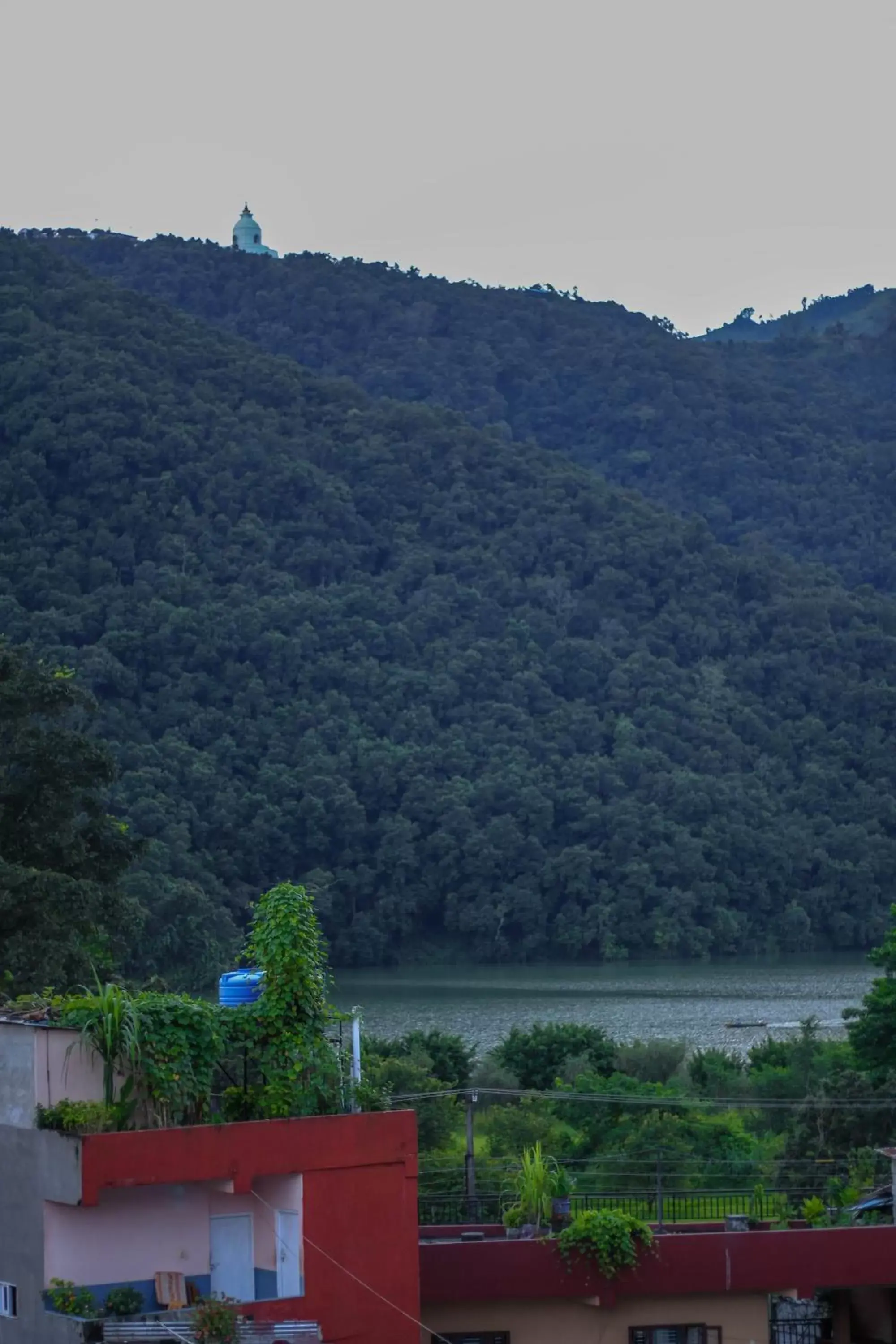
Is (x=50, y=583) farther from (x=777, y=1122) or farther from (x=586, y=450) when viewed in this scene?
(x=777, y=1122)

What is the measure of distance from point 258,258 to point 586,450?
3351cm

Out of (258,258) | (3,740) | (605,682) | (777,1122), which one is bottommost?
(777,1122)

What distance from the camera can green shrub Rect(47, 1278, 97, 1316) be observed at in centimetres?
1259

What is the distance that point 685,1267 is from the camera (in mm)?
14430

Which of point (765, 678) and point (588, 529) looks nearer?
point (765, 678)

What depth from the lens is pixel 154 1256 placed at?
12992 mm

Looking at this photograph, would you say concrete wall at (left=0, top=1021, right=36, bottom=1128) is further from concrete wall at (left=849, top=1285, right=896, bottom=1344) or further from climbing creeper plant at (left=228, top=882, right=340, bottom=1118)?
concrete wall at (left=849, top=1285, right=896, bottom=1344)

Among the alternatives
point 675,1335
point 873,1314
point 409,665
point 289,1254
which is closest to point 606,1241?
point 675,1335

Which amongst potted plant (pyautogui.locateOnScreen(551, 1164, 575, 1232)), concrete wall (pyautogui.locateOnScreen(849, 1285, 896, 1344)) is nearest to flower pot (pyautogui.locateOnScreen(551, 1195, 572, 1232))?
potted plant (pyautogui.locateOnScreen(551, 1164, 575, 1232))

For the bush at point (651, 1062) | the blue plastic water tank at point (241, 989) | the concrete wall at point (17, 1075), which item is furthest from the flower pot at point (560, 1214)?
the bush at point (651, 1062)

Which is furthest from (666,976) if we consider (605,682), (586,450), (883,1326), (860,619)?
(586,450)

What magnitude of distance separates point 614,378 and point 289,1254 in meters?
157

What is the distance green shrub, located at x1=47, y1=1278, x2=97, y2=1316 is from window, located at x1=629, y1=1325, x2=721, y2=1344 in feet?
12.6

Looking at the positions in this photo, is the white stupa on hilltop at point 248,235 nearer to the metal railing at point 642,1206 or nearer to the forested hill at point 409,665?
the forested hill at point 409,665
